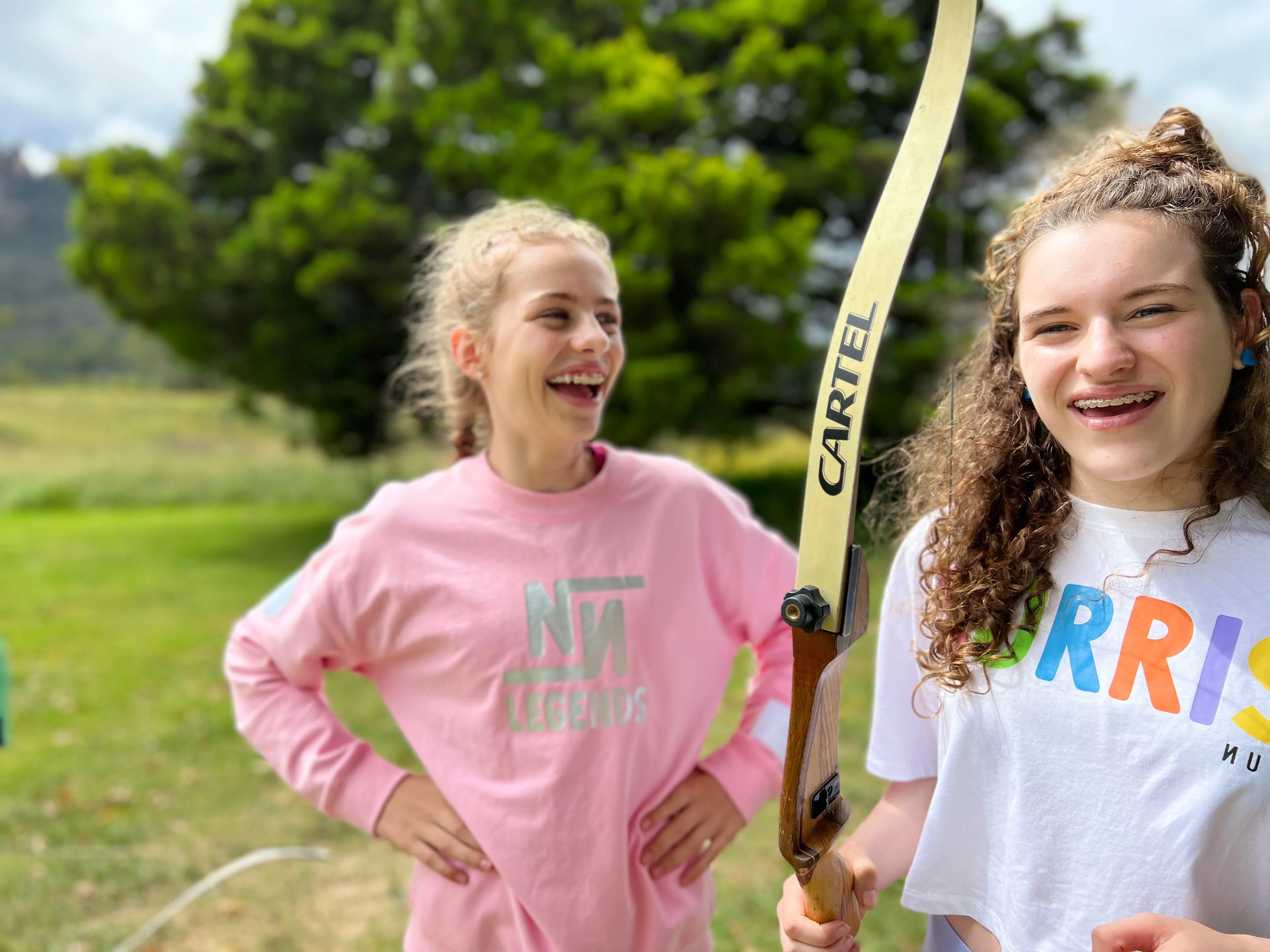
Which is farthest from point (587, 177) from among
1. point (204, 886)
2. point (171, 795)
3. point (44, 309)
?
point (44, 309)

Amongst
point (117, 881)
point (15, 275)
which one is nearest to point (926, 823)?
point (117, 881)

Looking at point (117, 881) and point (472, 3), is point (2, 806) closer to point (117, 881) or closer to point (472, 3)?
point (117, 881)

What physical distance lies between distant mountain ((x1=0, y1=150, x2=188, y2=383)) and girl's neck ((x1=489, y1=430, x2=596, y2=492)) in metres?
15.9

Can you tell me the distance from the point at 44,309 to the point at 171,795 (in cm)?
1513

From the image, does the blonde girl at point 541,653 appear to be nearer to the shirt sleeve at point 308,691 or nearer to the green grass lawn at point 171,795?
the shirt sleeve at point 308,691

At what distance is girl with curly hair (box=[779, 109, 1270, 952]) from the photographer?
3.32ft

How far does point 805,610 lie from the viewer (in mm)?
980

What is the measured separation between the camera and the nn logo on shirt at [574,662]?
150 centimetres

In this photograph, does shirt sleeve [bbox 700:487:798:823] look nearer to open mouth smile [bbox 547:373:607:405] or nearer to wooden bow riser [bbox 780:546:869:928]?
open mouth smile [bbox 547:373:607:405]

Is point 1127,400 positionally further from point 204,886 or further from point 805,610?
point 204,886

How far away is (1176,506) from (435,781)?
109 centimetres

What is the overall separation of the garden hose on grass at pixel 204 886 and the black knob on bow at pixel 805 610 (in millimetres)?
2104

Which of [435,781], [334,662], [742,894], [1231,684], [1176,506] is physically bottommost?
[742,894]

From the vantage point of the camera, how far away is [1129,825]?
1.04 metres
